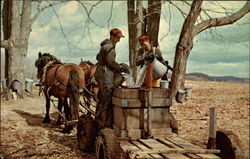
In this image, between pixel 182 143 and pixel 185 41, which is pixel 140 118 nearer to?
pixel 182 143

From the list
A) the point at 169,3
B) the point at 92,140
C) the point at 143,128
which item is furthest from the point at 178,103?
the point at 143,128

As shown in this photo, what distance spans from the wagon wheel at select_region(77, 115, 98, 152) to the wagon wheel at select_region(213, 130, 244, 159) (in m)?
2.75

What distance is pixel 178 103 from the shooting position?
15422 mm

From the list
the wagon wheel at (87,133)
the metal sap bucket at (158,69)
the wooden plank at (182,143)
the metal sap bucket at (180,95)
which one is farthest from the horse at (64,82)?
the metal sap bucket at (180,95)

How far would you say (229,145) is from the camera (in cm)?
545

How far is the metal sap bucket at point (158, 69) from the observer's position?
636 centimetres

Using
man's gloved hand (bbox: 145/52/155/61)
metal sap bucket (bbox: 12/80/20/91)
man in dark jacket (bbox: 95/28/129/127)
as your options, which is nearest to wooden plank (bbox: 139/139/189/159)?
man in dark jacket (bbox: 95/28/129/127)

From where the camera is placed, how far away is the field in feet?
27.4

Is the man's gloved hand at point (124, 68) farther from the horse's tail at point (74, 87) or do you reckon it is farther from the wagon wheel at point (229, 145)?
the horse's tail at point (74, 87)

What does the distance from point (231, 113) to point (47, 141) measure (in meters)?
6.63

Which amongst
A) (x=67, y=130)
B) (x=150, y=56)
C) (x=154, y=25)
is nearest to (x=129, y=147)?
(x=150, y=56)

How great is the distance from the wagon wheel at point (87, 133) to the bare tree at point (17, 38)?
12307mm

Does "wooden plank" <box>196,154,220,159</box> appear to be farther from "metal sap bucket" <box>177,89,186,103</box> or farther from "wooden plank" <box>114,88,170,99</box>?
"metal sap bucket" <box>177,89,186,103</box>

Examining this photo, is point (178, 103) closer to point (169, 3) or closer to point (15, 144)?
point (169, 3)
